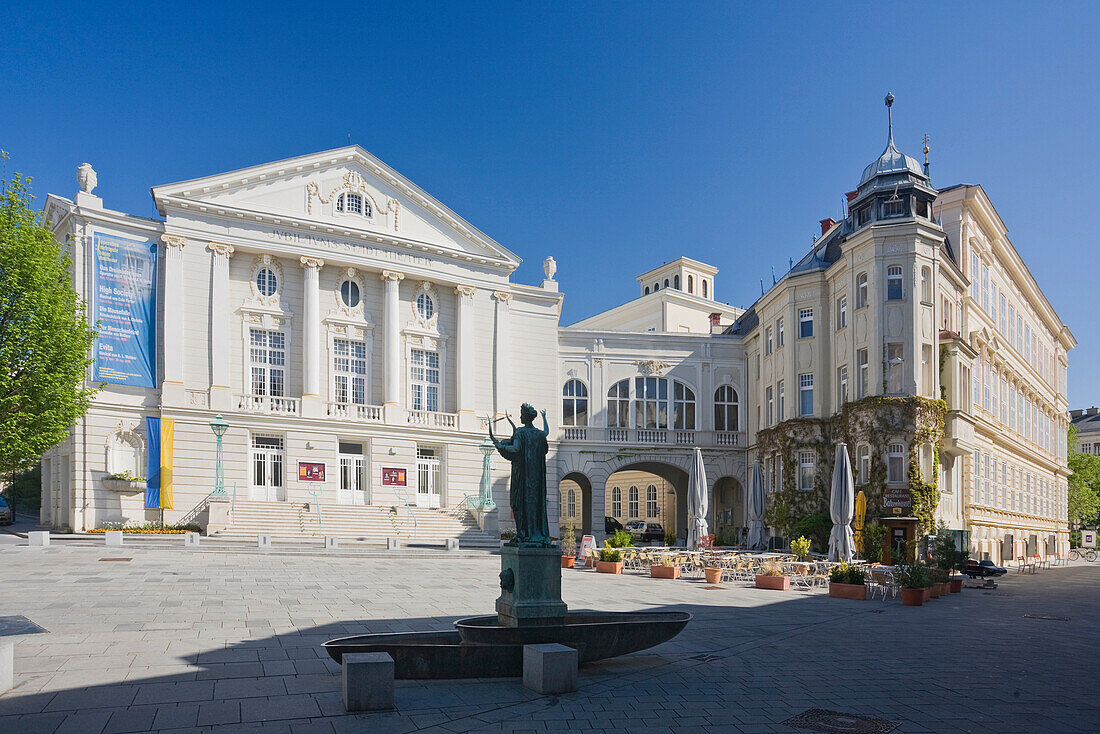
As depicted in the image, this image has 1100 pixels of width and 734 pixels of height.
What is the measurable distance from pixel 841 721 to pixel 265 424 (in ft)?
117

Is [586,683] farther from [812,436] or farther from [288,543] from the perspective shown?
[812,436]

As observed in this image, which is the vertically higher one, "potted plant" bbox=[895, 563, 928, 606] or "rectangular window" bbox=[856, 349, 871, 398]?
"rectangular window" bbox=[856, 349, 871, 398]

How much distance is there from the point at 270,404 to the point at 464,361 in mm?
10449

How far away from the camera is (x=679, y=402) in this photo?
160 ft

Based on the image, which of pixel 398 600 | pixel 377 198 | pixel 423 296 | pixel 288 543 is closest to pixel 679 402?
pixel 423 296

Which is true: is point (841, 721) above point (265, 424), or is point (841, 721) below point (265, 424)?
below

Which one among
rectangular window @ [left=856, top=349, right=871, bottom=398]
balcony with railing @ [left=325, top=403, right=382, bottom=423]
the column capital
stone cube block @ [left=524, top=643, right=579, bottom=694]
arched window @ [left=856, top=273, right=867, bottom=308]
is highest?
the column capital

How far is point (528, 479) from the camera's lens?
458 inches

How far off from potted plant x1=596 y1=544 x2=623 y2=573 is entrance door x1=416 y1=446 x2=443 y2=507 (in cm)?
1801

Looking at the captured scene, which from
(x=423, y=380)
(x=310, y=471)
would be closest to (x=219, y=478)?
(x=310, y=471)

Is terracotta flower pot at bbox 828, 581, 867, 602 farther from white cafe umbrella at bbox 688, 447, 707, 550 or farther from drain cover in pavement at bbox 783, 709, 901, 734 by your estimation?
drain cover in pavement at bbox 783, 709, 901, 734

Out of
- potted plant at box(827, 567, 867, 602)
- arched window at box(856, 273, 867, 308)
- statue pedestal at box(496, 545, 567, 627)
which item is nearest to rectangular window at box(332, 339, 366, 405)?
arched window at box(856, 273, 867, 308)

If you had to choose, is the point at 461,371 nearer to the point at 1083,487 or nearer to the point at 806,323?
the point at 806,323

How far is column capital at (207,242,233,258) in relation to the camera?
40125 millimetres
